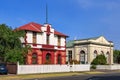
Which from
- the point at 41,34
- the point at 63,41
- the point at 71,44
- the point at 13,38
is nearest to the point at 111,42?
the point at 71,44

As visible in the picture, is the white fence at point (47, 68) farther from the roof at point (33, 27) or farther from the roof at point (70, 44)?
the roof at point (70, 44)

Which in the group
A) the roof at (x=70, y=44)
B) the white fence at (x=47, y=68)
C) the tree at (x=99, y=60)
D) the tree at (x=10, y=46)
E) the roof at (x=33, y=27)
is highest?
the roof at (x=33, y=27)

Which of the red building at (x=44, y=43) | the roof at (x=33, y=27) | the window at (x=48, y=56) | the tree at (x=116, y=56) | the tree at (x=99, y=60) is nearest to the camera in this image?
the red building at (x=44, y=43)

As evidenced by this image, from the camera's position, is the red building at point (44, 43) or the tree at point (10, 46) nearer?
the tree at point (10, 46)

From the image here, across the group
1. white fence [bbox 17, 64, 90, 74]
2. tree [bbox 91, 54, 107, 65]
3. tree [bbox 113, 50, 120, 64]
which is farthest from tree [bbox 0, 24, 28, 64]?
tree [bbox 113, 50, 120, 64]

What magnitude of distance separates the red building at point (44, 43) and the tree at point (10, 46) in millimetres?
6792

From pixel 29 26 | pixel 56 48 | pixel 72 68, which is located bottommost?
pixel 72 68

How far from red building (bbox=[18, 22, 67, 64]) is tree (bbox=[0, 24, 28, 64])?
A: 6792 mm

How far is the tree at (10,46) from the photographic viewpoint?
46.0 meters

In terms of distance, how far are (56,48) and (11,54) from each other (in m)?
18.0

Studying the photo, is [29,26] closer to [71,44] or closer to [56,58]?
[56,58]

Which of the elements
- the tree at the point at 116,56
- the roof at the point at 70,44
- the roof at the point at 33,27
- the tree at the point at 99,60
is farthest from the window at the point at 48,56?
the tree at the point at 116,56

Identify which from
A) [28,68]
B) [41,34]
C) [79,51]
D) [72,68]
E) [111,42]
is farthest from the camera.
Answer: [111,42]

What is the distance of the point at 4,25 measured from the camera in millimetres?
47750
